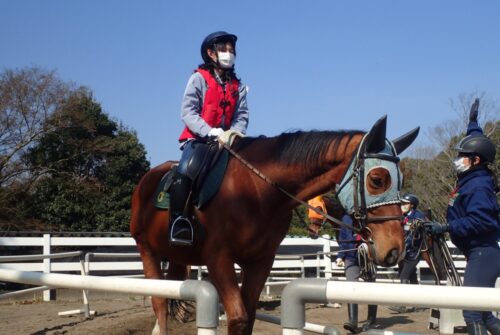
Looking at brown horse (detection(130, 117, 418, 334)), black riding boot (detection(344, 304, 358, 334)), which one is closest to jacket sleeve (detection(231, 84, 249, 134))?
brown horse (detection(130, 117, 418, 334))

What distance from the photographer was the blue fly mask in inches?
153

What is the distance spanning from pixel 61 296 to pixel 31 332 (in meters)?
6.34

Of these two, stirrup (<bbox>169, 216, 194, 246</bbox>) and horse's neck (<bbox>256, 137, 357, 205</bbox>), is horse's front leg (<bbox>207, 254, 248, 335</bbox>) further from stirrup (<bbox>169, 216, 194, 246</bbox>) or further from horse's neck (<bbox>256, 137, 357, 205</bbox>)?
horse's neck (<bbox>256, 137, 357, 205</bbox>)

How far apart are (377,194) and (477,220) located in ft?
4.10

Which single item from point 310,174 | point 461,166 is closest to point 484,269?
point 461,166

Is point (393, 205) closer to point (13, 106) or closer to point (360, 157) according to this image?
point (360, 157)

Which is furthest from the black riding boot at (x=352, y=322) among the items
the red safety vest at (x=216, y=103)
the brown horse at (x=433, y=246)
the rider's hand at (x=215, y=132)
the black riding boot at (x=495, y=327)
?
the rider's hand at (x=215, y=132)

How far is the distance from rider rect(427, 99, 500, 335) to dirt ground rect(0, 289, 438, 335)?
3.58m

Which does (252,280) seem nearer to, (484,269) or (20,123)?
(484,269)

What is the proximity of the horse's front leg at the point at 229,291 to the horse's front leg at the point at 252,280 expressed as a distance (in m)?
0.33

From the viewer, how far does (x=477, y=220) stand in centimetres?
464

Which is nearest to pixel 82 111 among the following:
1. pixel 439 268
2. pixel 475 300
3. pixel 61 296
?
pixel 61 296

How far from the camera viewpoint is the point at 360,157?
4.00m

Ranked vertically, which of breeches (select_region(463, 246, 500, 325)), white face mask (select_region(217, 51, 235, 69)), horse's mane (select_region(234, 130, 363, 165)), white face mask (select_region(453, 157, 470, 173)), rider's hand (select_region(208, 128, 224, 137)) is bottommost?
breeches (select_region(463, 246, 500, 325))
